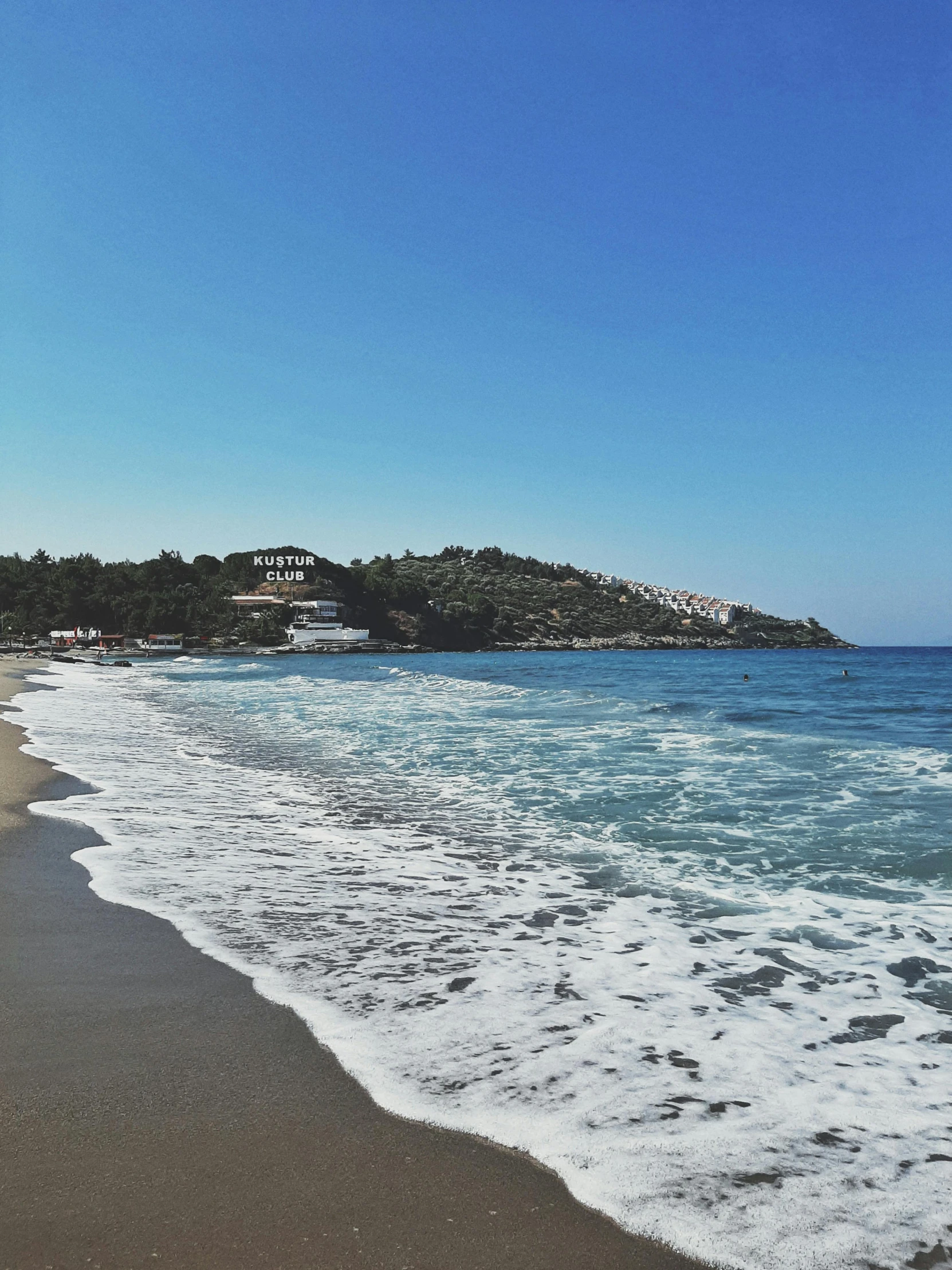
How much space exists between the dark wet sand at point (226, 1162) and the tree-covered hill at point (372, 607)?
108655mm

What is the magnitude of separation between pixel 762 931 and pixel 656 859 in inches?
73.6

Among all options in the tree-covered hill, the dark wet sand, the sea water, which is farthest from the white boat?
the dark wet sand

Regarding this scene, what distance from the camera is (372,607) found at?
13588 centimetres

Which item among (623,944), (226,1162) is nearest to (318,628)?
(623,944)

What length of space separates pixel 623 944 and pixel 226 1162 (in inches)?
115

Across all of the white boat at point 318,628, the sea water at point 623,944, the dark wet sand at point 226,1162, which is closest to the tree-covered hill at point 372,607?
the white boat at point 318,628

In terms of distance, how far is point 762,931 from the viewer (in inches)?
203

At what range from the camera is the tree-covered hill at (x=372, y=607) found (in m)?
109

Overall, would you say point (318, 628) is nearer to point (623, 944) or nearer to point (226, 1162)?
point (623, 944)

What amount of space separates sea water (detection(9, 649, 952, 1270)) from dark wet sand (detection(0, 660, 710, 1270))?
17cm

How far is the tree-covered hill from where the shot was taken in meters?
109

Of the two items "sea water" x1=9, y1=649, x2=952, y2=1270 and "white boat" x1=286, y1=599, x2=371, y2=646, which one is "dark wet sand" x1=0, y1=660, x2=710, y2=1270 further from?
"white boat" x1=286, y1=599, x2=371, y2=646

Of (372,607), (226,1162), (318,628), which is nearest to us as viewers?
(226,1162)

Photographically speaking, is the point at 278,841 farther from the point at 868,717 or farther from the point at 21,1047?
the point at 868,717
